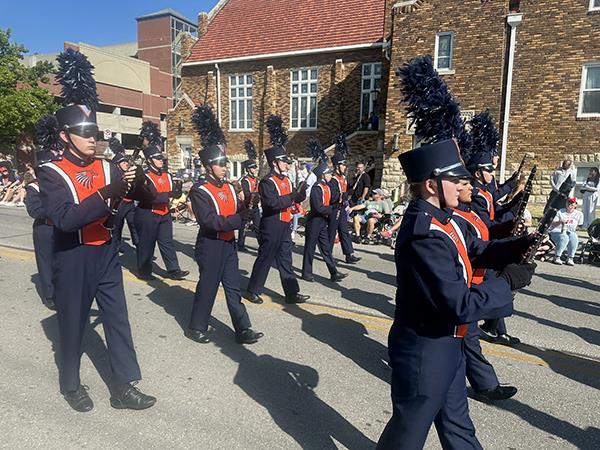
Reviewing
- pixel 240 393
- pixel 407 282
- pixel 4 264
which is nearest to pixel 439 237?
pixel 407 282

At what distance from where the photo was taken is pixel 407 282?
2342mm

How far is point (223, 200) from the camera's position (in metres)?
4.81

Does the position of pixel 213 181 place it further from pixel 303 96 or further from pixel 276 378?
pixel 303 96

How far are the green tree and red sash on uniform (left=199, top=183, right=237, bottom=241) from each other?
23711 mm

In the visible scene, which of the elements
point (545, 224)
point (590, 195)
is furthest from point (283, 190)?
point (590, 195)

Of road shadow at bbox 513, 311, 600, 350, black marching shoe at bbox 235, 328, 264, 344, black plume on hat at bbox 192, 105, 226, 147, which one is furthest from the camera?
black plume on hat at bbox 192, 105, 226, 147

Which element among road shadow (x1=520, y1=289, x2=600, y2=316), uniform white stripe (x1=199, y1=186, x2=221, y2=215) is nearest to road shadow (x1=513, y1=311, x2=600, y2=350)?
road shadow (x1=520, y1=289, x2=600, y2=316)

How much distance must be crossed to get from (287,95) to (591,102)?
13.0 m

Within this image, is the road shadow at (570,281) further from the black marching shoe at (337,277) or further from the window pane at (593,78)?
the window pane at (593,78)

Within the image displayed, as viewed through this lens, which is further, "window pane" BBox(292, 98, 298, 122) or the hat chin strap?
"window pane" BBox(292, 98, 298, 122)

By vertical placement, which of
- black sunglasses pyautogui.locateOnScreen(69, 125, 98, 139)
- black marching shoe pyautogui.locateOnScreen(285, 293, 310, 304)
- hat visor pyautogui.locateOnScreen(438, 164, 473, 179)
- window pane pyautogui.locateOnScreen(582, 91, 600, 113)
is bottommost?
black marching shoe pyautogui.locateOnScreen(285, 293, 310, 304)

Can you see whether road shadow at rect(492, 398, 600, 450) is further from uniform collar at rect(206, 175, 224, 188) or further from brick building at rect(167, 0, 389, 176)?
brick building at rect(167, 0, 389, 176)

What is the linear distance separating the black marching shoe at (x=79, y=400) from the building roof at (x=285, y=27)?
65.1 feet

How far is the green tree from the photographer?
81.2 ft
